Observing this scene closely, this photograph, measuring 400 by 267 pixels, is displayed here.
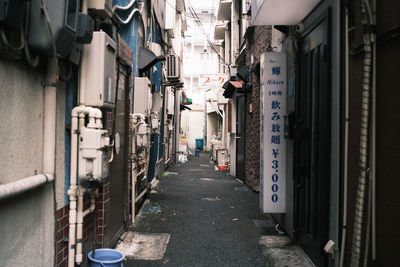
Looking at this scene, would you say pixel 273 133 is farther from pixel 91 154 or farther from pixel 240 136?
pixel 240 136

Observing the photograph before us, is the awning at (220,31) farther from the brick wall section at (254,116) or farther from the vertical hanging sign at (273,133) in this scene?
the vertical hanging sign at (273,133)

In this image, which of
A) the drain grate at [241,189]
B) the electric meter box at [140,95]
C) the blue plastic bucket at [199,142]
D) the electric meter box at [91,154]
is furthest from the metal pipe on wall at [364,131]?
the blue plastic bucket at [199,142]

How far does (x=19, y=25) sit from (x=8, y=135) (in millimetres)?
707

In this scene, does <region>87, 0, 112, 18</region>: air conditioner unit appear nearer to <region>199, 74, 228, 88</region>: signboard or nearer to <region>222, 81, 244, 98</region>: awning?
<region>222, 81, 244, 98</region>: awning

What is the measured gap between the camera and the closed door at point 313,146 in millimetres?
3879

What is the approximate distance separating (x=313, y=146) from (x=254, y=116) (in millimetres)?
4655

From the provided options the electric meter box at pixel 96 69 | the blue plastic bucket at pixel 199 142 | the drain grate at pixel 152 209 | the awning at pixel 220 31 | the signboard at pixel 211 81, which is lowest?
the drain grate at pixel 152 209

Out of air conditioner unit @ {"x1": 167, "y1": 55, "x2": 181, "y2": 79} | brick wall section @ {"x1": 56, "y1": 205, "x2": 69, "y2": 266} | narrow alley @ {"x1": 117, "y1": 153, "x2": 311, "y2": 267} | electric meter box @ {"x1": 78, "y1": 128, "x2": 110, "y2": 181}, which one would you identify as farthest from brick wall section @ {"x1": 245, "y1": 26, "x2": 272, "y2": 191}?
brick wall section @ {"x1": 56, "y1": 205, "x2": 69, "y2": 266}

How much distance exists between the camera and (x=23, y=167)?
243 centimetres

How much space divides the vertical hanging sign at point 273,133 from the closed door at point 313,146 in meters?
0.50

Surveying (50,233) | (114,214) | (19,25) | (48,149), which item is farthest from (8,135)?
(114,214)

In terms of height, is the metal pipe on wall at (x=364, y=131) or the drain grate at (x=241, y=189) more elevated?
the metal pipe on wall at (x=364, y=131)

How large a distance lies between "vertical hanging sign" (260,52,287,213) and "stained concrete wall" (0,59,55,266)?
3.52 metres

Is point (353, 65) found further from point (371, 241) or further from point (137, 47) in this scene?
point (137, 47)
